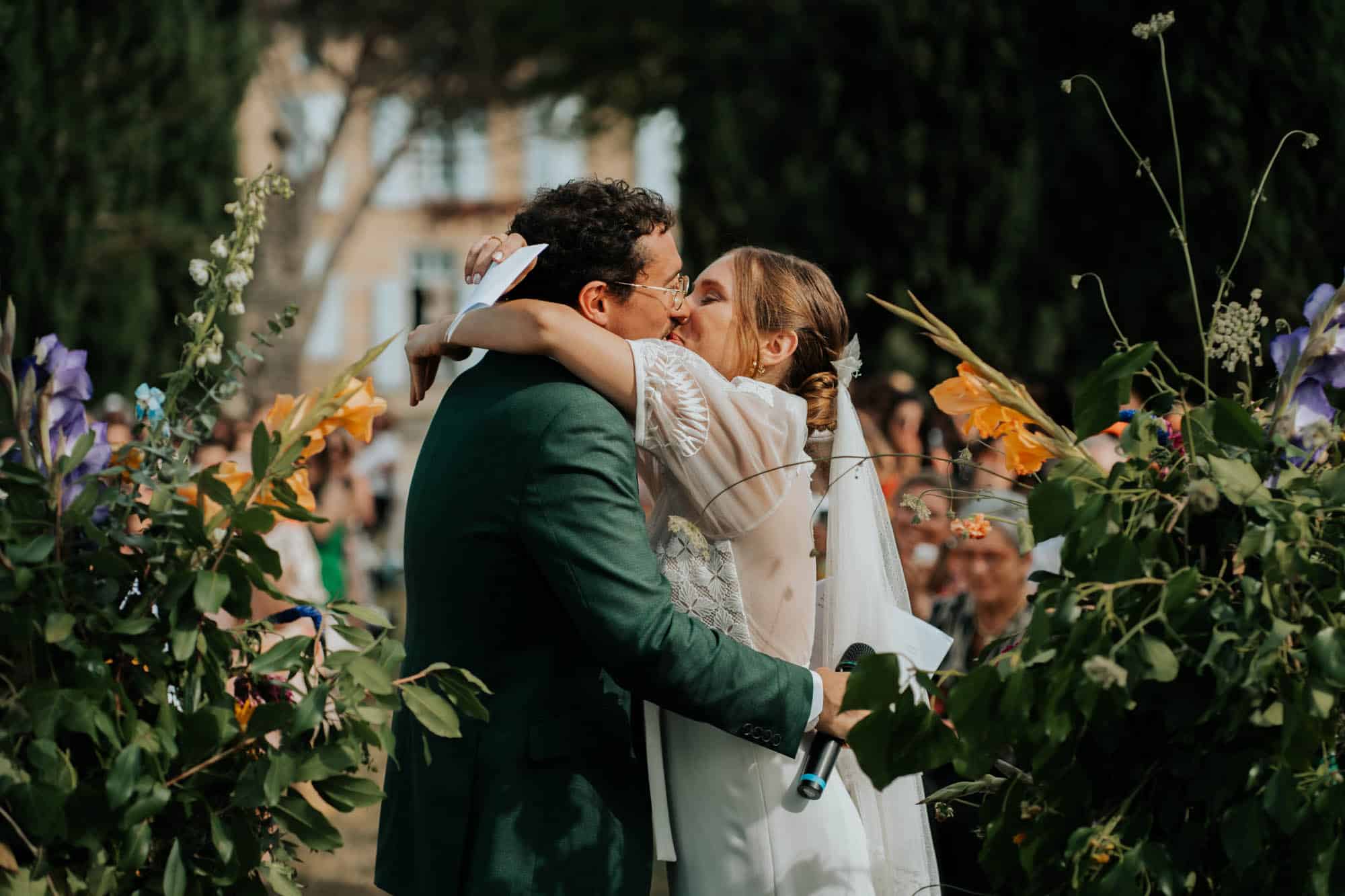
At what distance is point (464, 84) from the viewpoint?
20.8 meters

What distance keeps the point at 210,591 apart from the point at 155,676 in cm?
16

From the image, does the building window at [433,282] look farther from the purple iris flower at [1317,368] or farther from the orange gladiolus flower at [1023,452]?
the purple iris flower at [1317,368]

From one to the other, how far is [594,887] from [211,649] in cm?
71

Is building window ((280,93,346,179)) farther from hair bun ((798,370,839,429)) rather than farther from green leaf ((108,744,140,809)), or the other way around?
green leaf ((108,744,140,809))

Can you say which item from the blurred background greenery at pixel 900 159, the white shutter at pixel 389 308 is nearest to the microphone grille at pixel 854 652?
the blurred background greenery at pixel 900 159

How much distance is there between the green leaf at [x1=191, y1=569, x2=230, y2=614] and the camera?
73.2 inches

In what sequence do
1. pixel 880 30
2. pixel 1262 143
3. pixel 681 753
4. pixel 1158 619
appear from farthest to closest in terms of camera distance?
pixel 880 30, pixel 1262 143, pixel 681 753, pixel 1158 619

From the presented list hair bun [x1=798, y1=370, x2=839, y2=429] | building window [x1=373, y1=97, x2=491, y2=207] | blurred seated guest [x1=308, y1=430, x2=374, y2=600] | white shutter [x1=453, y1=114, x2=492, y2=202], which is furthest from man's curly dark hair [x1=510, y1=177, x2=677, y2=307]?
white shutter [x1=453, y1=114, x2=492, y2=202]

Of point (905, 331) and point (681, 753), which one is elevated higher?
point (681, 753)

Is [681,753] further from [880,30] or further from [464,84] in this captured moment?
[464,84]

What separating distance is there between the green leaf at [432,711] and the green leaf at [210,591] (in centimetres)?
26

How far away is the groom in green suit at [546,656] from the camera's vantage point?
2209 millimetres

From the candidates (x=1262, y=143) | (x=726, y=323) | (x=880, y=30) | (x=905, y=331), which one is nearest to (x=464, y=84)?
(x=880, y=30)

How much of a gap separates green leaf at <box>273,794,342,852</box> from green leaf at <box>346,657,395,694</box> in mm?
189
